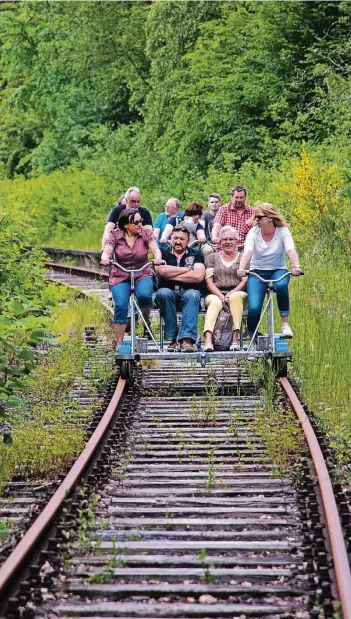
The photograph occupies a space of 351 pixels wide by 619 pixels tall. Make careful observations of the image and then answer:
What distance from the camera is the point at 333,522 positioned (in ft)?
19.5

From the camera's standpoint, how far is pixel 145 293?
11.3 m

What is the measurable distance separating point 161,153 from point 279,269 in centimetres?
2464

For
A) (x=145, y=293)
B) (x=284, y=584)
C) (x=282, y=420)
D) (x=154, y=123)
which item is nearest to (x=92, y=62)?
(x=154, y=123)

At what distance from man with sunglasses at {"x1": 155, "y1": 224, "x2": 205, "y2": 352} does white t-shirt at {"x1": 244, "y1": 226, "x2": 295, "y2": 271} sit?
1.72 feet

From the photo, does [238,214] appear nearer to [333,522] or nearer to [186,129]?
[333,522]

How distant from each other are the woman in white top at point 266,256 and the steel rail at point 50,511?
7.55 ft

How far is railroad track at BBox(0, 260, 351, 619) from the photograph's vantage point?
528 centimetres

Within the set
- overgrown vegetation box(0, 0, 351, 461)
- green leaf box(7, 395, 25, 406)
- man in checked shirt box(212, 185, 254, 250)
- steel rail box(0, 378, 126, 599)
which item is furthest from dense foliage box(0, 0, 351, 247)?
green leaf box(7, 395, 25, 406)

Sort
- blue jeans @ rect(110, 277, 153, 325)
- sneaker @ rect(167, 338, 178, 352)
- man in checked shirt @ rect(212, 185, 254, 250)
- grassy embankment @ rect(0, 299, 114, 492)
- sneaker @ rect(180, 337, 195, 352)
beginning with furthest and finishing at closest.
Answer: man in checked shirt @ rect(212, 185, 254, 250), blue jeans @ rect(110, 277, 153, 325), sneaker @ rect(167, 338, 178, 352), sneaker @ rect(180, 337, 195, 352), grassy embankment @ rect(0, 299, 114, 492)

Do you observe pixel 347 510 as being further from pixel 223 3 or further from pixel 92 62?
pixel 92 62

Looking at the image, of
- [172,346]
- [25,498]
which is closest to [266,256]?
[172,346]

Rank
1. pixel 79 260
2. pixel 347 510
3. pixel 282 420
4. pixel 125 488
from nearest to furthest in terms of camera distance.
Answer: pixel 347 510
pixel 125 488
pixel 282 420
pixel 79 260

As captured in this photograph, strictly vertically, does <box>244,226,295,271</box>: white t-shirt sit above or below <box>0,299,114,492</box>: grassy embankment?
above

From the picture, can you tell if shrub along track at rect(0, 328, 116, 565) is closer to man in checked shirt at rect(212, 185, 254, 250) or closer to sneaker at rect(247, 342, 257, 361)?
sneaker at rect(247, 342, 257, 361)
